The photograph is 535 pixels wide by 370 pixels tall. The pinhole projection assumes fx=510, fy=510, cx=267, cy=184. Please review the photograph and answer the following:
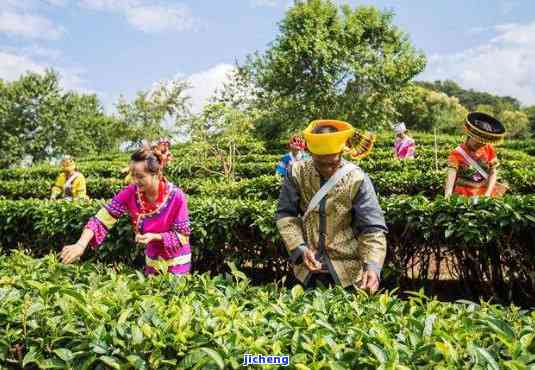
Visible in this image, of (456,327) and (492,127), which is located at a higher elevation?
(492,127)

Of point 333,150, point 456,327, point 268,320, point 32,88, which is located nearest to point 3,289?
point 268,320

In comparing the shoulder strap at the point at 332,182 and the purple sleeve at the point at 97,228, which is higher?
the shoulder strap at the point at 332,182

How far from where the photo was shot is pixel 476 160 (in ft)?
15.3

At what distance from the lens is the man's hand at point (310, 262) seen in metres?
2.72

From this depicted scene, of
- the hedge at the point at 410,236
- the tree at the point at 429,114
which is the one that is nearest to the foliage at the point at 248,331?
the hedge at the point at 410,236

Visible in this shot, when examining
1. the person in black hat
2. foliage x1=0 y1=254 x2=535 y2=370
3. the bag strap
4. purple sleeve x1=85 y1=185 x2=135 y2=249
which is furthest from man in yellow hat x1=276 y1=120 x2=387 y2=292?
the bag strap

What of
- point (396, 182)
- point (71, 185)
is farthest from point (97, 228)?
point (396, 182)

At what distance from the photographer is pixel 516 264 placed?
4.33m

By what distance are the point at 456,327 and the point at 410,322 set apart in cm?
17

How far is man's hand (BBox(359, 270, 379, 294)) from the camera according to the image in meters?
2.56

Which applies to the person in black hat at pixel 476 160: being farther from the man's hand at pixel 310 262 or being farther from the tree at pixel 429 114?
the tree at pixel 429 114

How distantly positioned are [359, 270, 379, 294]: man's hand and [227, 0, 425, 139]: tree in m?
26.9

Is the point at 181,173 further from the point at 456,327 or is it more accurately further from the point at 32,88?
the point at 32,88

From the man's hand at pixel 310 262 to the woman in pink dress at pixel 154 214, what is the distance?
3.37ft
